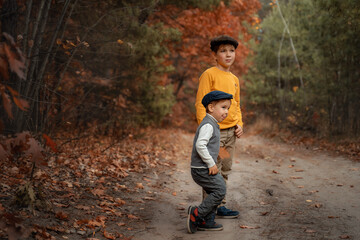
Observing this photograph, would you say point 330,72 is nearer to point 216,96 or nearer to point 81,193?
point 216,96

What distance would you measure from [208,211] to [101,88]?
865cm

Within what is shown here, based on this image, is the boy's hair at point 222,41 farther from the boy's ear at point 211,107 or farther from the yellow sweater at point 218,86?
the boy's ear at point 211,107

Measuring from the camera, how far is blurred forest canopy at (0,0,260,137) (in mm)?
6379

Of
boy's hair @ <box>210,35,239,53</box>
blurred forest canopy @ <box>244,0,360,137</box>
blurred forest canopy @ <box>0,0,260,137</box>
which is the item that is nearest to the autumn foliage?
blurred forest canopy @ <box>0,0,260,137</box>

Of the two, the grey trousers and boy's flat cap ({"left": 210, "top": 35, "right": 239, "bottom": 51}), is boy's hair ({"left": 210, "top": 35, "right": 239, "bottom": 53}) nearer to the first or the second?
boy's flat cap ({"left": 210, "top": 35, "right": 239, "bottom": 51})

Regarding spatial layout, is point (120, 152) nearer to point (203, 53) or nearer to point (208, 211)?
point (208, 211)

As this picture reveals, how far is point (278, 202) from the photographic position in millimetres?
5199

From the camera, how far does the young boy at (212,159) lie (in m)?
3.86

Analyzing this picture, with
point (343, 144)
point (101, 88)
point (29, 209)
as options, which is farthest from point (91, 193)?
point (343, 144)

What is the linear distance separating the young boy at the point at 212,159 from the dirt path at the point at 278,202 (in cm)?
23

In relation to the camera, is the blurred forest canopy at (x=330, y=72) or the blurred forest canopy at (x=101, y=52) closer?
the blurred forest canopy at (x=101, y=52)

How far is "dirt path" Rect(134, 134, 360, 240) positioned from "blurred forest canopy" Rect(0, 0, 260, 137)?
256cm

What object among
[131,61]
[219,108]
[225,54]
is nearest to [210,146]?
[219,108]

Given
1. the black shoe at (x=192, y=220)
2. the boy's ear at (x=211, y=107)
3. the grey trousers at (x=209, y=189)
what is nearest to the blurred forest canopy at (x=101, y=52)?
the boy's ear at (x=211, y=107)
